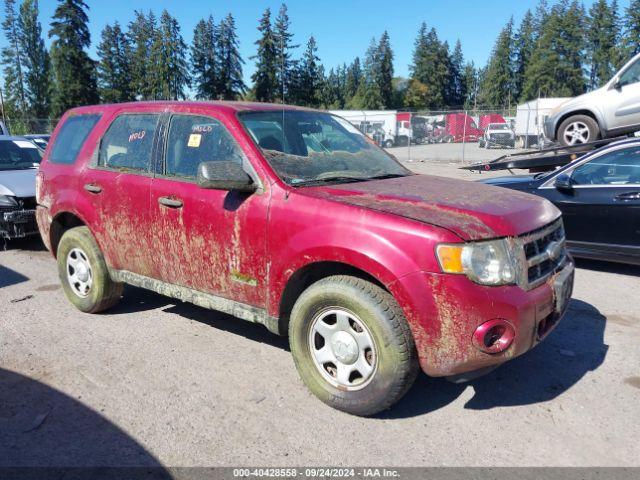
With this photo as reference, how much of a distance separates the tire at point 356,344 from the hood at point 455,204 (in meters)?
0.50

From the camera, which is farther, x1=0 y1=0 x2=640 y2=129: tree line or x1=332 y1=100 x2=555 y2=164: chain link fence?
x1=0 y1=0 x2=640 y2=129: tree line

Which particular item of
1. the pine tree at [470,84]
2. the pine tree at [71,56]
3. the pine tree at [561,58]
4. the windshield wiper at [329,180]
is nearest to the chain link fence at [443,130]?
the pine tree at [71,56]

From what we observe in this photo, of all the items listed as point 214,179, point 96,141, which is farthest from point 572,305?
point 96,141

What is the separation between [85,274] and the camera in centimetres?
493

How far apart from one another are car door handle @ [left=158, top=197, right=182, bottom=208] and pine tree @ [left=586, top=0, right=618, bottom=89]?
300 feet

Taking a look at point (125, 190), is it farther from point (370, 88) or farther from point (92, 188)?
point (370, 88)

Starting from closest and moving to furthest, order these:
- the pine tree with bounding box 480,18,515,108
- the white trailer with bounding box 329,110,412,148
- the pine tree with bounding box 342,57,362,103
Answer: the white trailer with bounding box 329,110,412,148, the pine tree with bounding box 480,18,515,108, the pine tree with bounding box 342,57,362,103

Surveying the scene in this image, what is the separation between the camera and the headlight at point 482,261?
9.16ft

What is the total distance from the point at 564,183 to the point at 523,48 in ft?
329

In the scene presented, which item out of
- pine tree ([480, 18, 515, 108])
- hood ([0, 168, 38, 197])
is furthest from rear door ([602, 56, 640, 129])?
pine tree ([480, 18, 515, 108])

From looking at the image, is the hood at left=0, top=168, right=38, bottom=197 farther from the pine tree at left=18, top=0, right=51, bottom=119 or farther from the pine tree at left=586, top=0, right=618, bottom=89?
the pine tree at left=586, top=0, right=618, bottom=89

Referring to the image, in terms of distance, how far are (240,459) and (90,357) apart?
1.84 metres

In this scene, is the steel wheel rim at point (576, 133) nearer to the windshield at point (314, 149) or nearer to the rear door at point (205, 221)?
the windshield at point (314, 149)

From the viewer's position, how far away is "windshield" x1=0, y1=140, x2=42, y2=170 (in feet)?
29.1
